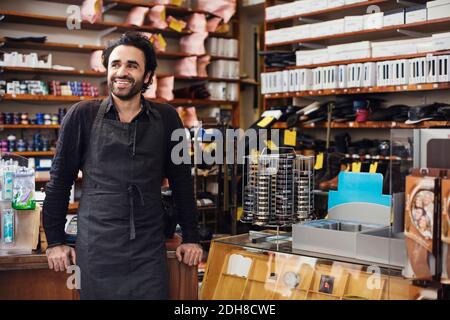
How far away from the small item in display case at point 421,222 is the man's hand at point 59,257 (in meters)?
1.21

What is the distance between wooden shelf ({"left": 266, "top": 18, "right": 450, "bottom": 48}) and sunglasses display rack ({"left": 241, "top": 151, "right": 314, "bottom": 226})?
10.9 ft

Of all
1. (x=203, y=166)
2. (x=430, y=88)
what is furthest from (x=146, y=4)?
(x=430, y=88)

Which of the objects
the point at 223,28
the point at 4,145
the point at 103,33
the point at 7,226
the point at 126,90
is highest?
the point at 223,28

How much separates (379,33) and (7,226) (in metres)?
4.69

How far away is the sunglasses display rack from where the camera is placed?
7.97 feet

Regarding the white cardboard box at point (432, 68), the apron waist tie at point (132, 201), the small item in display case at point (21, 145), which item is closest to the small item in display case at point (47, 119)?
the small item in display case at point (21, 145)

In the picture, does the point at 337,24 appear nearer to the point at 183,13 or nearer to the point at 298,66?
the point at 298,66

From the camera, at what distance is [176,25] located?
7023 mm

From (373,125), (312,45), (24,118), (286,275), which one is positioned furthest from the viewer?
(312,45)

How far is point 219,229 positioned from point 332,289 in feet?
14.9

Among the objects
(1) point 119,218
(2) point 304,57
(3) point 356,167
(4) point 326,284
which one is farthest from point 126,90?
(2) point 304,57

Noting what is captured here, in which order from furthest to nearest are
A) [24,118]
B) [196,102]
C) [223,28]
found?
[223,28], [196,102], [24,118]

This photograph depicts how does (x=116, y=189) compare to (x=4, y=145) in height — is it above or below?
below

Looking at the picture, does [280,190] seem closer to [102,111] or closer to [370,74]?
[102,111]
